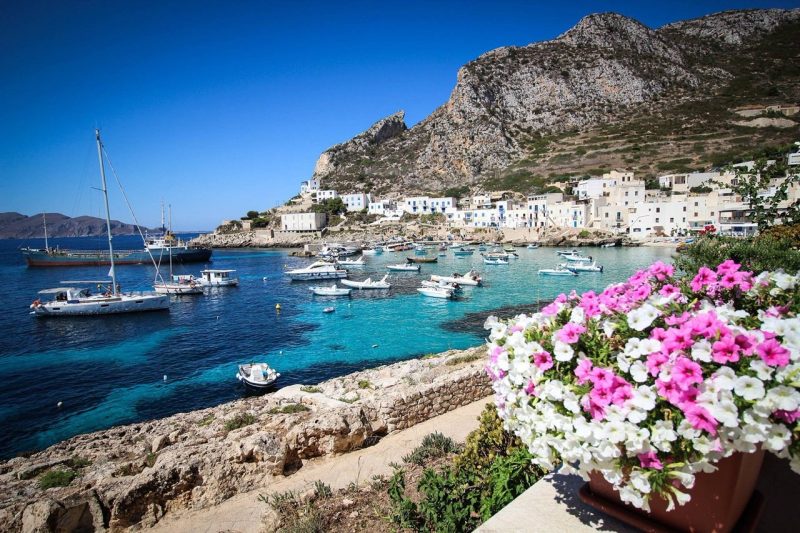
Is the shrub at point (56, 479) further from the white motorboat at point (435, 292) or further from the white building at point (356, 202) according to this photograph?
the white building at point (356, 202)

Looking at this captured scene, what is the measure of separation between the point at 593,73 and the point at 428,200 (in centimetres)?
6393

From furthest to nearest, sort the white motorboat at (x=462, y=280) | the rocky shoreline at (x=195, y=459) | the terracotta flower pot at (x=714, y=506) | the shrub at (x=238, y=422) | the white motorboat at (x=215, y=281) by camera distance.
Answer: the white motorboat at (x=215, y=281) < the white motorboat at (x=462, y=280) < the shrub at (x=238, y=422) < the rocky shoreline at (x=195, y=459) < the terracotta flower pot at (x=714, y=506)

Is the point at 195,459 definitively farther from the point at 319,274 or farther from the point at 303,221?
the point at 303,221

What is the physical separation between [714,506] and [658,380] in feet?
3.04

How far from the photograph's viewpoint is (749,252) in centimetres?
1016

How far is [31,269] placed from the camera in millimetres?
77250

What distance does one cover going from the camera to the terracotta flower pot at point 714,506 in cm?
226

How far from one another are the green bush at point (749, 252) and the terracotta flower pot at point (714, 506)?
7645 mm

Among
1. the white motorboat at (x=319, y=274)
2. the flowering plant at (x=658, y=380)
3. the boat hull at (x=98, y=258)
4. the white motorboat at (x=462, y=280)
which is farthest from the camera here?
the boat hull at (x=98, y=258)

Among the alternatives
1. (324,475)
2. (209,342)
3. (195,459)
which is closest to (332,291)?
(209,342)

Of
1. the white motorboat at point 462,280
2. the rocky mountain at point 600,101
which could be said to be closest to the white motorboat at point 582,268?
the white motorboat at point 462,280

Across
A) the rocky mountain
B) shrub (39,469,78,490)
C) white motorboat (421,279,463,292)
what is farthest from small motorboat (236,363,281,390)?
the rocky mountain

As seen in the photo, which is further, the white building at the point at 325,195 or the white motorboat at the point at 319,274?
the white building at the point at 325,195

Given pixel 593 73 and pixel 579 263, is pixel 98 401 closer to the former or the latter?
pixel 579 263
